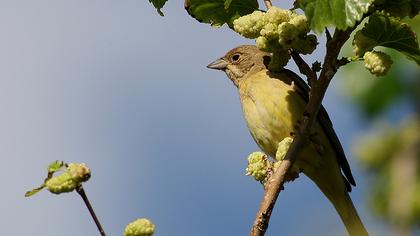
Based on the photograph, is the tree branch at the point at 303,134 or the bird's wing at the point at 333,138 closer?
the tree branch at the point at 303,134

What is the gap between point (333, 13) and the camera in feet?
9.39

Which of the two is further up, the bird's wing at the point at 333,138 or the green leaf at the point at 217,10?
the green leaf at the point at 217,10

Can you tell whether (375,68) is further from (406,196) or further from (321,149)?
(321,149)

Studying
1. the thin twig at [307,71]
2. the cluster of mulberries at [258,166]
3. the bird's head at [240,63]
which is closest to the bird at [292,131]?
the bird's head at [240,63]

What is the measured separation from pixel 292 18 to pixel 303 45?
0.13 m

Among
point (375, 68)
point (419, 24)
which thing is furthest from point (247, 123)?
point (375, 68)

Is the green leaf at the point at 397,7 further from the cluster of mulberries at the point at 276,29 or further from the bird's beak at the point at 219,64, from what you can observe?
the bird's beak at the point at 219,64

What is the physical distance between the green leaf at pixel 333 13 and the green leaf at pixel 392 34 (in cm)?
29

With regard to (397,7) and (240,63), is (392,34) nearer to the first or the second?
(397,7)

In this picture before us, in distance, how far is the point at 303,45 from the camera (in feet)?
10.3

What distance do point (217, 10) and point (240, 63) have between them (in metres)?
3.73

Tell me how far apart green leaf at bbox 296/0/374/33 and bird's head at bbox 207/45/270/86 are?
13.0ft

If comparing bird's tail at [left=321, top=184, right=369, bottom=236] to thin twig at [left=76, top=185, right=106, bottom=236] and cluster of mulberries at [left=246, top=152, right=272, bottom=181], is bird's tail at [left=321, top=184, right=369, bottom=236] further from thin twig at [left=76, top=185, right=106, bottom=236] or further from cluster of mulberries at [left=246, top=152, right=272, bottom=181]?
thin twig at [left=76, top=185, right=106, bottom=236]

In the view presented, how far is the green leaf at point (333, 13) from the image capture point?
2.83 m
